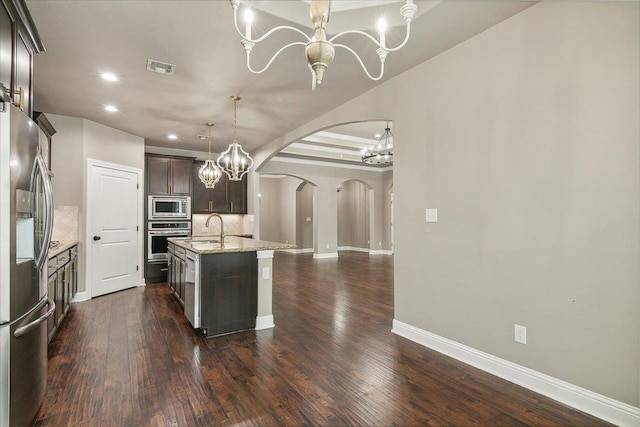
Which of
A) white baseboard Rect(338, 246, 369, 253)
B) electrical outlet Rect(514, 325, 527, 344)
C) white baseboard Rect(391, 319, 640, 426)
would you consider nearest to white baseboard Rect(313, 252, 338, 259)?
white baseboard Rect(338, 246, 369, 253)

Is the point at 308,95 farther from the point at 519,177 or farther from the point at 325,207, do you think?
the point at 325,207

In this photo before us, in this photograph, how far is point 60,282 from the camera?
3.53m

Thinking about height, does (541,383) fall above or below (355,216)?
below

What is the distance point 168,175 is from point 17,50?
4541 millimetres

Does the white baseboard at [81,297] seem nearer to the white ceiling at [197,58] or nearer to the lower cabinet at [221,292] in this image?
the lower cabinet at [221,292]

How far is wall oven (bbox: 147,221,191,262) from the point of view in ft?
20.4

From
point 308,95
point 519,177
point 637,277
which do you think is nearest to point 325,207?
point 308,95

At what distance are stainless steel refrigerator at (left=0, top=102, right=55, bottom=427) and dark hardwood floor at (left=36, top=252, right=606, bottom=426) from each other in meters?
0.41

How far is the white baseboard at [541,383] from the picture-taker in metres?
1.94

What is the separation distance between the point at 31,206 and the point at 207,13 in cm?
177

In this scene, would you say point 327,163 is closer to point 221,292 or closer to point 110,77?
point 110,77

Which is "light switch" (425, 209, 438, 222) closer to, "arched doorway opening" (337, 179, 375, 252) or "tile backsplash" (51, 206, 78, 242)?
"tile backsplash" (51, 206, 78, 242)

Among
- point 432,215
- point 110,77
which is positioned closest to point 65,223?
point 110,77

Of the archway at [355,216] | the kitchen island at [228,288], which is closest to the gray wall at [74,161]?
the kitchen island at [228,288]
